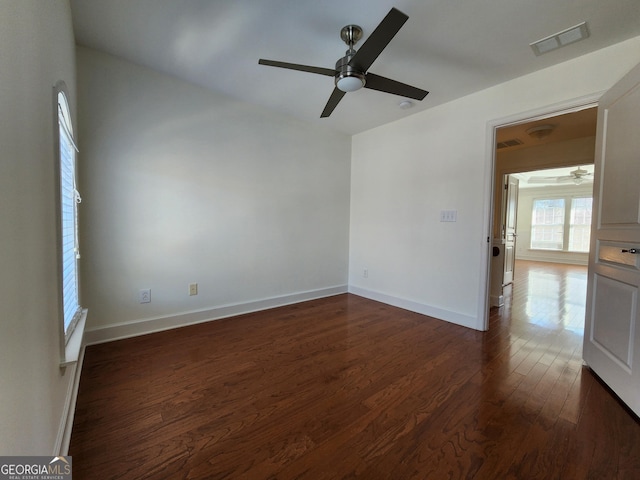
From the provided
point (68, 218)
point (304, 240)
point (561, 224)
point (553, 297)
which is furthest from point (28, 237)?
point (561, 224)

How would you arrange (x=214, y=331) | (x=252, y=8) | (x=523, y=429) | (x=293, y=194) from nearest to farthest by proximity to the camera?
(x=523, y=429)
(x=252, y=8)
(x=214, y=331)
(x=293, y=194)

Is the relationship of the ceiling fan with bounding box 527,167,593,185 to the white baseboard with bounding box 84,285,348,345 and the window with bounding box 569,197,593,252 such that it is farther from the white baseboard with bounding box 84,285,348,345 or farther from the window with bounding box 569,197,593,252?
the white baseboard with bounding box 84,285,348,345

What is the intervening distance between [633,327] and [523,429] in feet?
3.04

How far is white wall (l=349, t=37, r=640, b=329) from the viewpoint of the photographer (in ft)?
7.22

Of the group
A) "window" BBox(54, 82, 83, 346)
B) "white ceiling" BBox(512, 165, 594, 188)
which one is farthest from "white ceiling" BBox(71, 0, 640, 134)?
"white ceiling" BBox(512, 165, 594, 188)

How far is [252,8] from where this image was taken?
1653mm

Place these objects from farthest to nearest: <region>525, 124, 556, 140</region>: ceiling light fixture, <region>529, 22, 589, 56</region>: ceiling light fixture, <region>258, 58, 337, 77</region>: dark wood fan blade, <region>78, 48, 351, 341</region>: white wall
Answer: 1. <region>525, 124, 556, 140</region>: ceiling light fixture
2. <region>78, 48, 351, 341</region>: white wall
3. <region>529, 22, 589, 56</region>: ceiling light fixture
4. <region>258, 58, 337, 77</region>: dark wood fan blade

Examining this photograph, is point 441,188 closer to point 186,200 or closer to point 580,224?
point 186,200

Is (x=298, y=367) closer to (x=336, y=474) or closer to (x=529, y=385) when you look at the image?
(x=336, y=474)

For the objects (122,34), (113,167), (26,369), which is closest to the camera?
(26,369)

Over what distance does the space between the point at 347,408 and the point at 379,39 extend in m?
2.06

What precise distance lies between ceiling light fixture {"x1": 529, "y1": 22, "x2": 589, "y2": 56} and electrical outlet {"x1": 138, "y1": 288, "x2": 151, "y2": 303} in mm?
3707

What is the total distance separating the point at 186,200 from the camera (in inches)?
102

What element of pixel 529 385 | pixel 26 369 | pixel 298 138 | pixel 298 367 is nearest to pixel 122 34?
pixel 298 138
